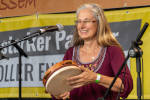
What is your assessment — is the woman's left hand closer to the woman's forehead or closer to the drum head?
the drum head

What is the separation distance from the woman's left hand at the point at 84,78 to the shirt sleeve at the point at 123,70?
0.59 feet

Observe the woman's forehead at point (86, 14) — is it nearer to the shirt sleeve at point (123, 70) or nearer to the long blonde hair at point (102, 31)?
the long blonde hair at point (102, 31)

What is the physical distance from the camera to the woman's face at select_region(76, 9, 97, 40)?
2.09 m

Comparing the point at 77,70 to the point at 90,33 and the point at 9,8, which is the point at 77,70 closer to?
the point at 90,33

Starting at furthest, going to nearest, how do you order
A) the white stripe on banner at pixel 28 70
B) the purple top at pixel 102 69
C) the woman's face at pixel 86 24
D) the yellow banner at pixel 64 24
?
the white stripe on banner at pixel 28 70, the yellow banner at pixel 64 24, the woman's face at pixel 86 24, the purple top at pixel 102 69

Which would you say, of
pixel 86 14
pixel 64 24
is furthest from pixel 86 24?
pixel 64 24

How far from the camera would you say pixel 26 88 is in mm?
3520

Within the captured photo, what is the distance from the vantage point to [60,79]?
1889mm

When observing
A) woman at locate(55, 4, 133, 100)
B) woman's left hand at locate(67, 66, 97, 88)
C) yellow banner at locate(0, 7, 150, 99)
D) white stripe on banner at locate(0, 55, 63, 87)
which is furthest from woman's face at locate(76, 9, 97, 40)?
white stripe on banner at locate(0, 55, 63, 87)

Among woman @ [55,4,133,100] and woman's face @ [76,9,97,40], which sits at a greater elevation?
woman's face @ [76,9,97,40]

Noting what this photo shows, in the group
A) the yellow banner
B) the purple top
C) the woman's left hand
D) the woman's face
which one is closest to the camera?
the woman's left hand

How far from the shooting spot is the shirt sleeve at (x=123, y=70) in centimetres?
192

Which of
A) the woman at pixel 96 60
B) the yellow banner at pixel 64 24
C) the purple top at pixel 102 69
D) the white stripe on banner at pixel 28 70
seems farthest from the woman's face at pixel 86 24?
the white stripe on banner at pixel 28 70

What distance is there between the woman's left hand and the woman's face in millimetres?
338
